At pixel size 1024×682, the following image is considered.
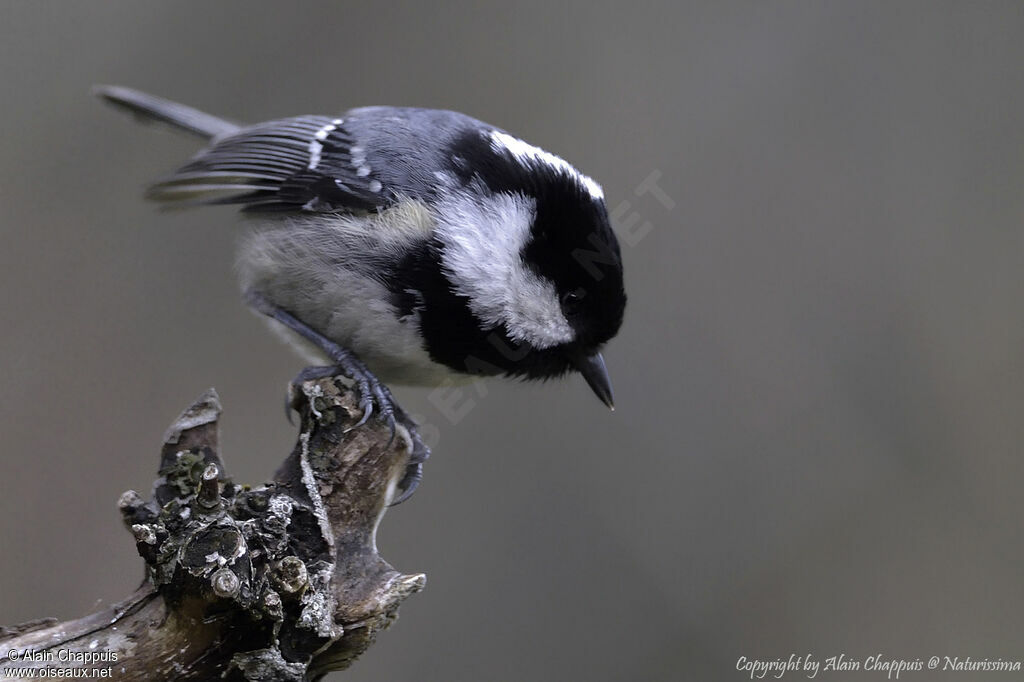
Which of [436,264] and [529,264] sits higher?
[436,264]

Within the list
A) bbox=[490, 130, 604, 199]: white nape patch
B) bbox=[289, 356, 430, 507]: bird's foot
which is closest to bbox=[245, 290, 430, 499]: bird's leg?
bbox=[289, 356, 430, 507]: bird's foot

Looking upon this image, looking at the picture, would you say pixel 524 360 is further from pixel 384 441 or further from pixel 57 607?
pixel 57 607

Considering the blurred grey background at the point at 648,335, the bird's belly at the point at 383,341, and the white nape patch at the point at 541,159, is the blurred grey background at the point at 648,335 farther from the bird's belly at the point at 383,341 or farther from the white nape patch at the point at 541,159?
the white nape patch at the point at 541,159

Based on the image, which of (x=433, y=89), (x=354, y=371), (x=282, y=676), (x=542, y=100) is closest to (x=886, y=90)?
(x=542, y=100)

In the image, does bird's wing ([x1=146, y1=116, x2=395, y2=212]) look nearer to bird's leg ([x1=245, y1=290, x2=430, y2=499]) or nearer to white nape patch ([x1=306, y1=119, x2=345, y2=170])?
white nape patch ([x1=306, y1=119, x2=345, y2=170])

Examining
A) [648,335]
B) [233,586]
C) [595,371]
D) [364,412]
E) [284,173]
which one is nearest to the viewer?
[233,586]

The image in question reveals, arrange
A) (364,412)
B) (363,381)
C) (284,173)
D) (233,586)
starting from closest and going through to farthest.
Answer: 1. (233,586)
2. (364,412)
3. (363,381)
4. (284,173)

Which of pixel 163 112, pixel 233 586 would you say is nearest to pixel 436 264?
pixel 233 586

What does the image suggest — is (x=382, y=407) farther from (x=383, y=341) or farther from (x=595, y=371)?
(x=595, y=371)
